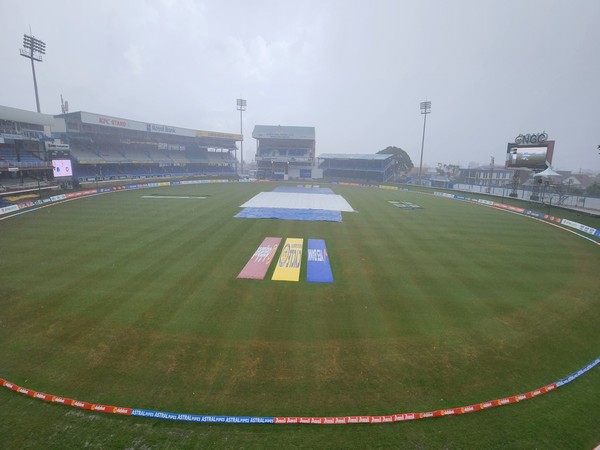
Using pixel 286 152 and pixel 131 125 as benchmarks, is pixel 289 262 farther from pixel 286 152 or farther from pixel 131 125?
pixel 286 152

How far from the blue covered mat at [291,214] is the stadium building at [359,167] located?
50.7 m

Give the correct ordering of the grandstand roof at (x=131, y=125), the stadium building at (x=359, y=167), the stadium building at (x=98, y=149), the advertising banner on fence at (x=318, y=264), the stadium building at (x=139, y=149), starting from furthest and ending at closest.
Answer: the stadium building at (x=359, y=167) < the stadium building at (x=139, y=149) < the grandstand roof at (x=131, y=125) < the stadium building at (x=98, y=149) < the advertising banner on fence at (x=318, y=264)

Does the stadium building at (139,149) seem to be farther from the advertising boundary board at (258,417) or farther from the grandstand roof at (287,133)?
the advertising boundary board at (258,417)

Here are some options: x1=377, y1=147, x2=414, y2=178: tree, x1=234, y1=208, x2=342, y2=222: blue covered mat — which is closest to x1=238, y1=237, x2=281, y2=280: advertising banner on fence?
x1=234, y1=208, x2=342, y2=222: blue covered mat

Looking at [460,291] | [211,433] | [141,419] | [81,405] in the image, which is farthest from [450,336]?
[81,405]

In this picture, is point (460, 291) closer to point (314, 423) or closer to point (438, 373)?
point (438, 373)

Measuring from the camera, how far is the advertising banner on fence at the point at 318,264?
50.4ft

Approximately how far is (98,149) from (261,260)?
58664mm

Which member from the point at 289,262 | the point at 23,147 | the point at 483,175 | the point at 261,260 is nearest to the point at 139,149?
the point at 23,147

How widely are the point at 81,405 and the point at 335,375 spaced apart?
6.35 metres

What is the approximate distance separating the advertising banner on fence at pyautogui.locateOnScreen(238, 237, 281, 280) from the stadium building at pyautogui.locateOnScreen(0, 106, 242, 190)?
105 ft

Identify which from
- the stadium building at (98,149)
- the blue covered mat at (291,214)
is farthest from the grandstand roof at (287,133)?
the blue covered mat at (291,214)

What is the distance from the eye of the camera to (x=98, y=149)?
60.5 metres

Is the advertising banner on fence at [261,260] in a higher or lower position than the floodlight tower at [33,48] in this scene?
lower
